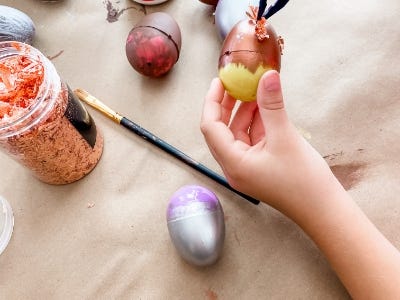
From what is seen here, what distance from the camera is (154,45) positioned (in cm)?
71

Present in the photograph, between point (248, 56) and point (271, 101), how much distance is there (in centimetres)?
6

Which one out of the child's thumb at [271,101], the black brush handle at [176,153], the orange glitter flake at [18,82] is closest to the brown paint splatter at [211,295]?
the black brush handle at [176,153]

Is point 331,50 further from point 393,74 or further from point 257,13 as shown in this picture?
point 257,13

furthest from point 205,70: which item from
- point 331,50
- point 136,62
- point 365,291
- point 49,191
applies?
point 365,291

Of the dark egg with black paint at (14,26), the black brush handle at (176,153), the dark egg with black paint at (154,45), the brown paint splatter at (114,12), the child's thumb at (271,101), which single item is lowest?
the black brush handle at (176,153)

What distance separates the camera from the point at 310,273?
0.63 m

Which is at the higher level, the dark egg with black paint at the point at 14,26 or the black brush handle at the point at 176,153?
the dark egg with black paint at the point at 14,26

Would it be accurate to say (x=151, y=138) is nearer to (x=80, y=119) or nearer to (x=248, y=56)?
(x=80, y=119)

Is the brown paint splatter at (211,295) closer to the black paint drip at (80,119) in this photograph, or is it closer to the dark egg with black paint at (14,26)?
the black paint drip at (80,119)

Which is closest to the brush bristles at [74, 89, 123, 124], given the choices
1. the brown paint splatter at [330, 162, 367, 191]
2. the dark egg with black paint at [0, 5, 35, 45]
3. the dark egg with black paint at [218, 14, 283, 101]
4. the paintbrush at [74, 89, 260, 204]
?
the paintbrush at [74, 89, 260, 204]

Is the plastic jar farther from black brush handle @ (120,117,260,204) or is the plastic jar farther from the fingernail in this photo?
the fingernail

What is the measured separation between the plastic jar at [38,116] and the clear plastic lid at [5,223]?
8cm

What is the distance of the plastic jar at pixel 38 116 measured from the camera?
22.6 inches

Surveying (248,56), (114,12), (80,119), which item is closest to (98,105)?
(80,119)
